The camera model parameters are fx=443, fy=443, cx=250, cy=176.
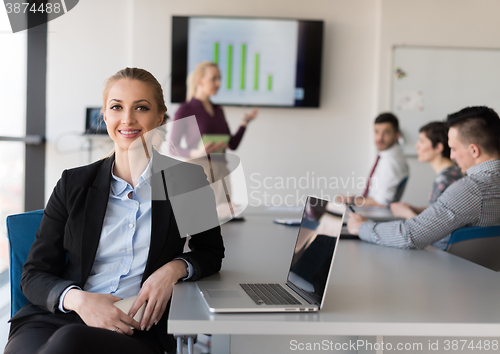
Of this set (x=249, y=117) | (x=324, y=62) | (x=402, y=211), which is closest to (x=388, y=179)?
(x=402, y=211)

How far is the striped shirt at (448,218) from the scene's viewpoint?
1.66 meters

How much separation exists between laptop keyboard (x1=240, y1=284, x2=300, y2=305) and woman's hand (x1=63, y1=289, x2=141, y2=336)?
29cm

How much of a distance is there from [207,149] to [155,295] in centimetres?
201

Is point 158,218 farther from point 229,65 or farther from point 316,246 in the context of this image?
point 229,65

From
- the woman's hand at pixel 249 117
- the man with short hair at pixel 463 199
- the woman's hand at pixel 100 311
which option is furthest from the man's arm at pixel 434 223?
the woman's hand at pixel 249 117

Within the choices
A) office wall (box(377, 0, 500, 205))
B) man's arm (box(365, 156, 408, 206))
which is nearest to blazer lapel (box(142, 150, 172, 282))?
man's arm (box(365, 156, 408, 206))

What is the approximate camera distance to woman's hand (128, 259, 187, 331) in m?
1.07

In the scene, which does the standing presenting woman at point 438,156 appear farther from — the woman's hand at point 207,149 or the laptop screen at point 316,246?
the laptop screen at point 316,246

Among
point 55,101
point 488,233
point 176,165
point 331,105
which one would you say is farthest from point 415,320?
point 55,101

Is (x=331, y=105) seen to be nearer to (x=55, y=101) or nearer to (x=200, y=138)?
(x=200, y=138)

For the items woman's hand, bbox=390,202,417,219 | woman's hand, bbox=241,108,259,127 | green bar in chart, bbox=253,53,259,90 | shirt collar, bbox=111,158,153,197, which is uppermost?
green bar in chart, bbox=253,53,259,90

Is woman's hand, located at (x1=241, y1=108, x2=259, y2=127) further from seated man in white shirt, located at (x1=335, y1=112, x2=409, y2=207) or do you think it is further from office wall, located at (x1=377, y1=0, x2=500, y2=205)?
office wall, located at (x1=377, y1=0, x2=500, y2=205)

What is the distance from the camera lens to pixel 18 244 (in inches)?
52.7

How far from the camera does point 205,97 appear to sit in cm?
357
